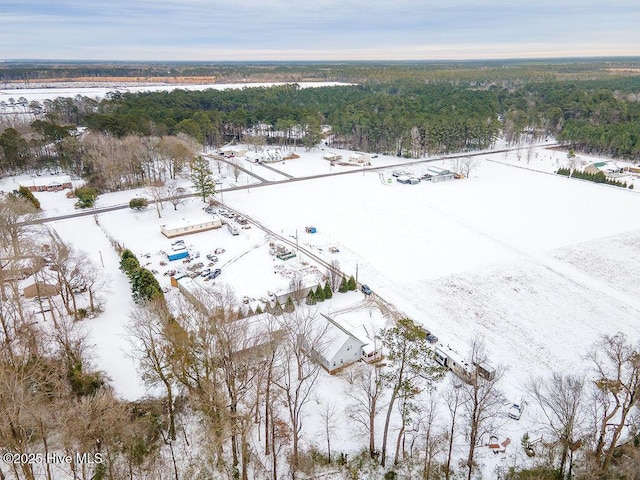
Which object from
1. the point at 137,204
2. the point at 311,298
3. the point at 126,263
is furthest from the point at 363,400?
the point at 137,204

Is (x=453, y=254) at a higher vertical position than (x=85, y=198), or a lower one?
lower

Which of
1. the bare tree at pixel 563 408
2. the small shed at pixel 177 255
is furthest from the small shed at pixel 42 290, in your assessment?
the bare tree at pixel 563 408

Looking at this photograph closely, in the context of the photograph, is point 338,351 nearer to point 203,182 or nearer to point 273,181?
point 203,182

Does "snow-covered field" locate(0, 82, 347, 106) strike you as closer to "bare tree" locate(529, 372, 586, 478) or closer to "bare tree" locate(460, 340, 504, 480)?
"bare tree" locate(460, 340, 504, 480)

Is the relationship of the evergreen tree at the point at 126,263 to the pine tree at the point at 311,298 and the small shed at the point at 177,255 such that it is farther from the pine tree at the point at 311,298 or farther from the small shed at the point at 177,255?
the pine tree at the point at 311,298

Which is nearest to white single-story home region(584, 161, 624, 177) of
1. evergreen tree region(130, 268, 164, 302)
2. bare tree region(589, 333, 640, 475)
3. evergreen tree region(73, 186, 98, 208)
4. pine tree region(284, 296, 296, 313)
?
bare tree region(589, 333, 640, 475)
